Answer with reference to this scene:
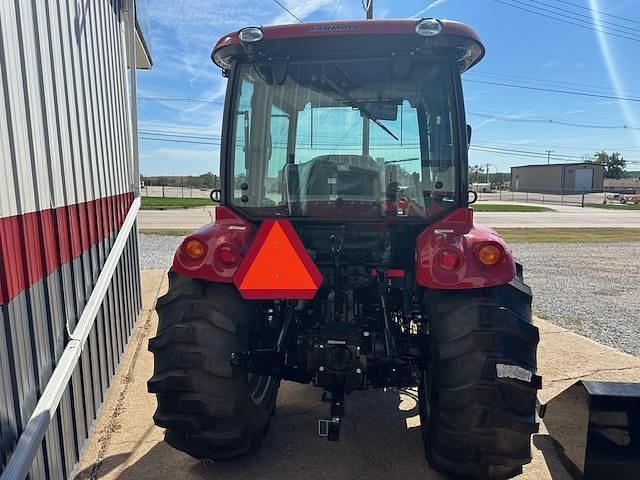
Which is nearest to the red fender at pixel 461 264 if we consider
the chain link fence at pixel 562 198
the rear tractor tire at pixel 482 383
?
the rear tractor tire at pixel 482 383

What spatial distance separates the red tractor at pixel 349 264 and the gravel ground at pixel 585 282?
3564mm

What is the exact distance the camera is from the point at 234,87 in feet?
9.05

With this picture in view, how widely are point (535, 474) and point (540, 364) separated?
1.89 metres

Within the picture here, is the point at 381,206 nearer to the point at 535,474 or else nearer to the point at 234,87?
the point at 234,87

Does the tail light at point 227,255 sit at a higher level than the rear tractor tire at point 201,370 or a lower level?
higher

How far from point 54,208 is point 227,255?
1.07 meters

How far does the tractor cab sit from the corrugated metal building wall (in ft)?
3.21

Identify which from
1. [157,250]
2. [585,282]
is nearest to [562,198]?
[585,282]

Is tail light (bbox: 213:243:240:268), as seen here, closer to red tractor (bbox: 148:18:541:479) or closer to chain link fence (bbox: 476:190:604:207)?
red tractor (bbox: 148:18:541:479)

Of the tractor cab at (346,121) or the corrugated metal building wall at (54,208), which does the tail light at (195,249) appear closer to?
the tractor cab at (346,121)

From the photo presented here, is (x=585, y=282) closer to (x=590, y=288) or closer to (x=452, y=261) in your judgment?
(x=590, y=288)

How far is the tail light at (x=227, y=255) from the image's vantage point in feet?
8.34

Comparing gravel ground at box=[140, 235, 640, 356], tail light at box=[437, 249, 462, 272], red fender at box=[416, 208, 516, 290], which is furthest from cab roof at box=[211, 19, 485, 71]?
gravel ground at box=[140, 235, 640, 356]

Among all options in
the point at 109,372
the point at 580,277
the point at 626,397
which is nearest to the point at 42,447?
the point at 109,372
